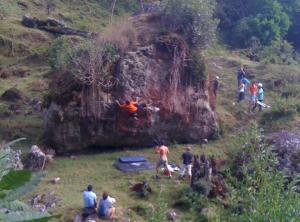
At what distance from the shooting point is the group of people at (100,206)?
489 inches

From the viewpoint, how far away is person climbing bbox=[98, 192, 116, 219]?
12.4m

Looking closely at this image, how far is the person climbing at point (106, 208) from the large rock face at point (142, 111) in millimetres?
4341

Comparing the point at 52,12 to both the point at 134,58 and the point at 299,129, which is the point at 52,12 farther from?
the point at 299,129

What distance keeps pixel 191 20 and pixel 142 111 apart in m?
3.71

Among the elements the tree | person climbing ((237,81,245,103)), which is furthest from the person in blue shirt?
the tree

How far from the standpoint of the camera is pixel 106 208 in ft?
40.9

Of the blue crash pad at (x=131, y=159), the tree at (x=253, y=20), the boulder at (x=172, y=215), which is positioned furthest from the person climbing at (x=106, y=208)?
the tree at (x=253, y=20)

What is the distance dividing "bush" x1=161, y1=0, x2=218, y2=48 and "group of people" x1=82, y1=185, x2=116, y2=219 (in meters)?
7.72

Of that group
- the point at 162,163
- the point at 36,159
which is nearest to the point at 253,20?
the point at 162,163

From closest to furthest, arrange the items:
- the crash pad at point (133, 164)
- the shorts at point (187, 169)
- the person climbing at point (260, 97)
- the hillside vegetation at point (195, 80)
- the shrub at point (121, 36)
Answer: the hillside vegetation at point (195, 80) → the shorts at point (187, 169) → the crash pad at point (133, 164) → the shrub at point (121, 36) → the person climbing at point (260, 97)

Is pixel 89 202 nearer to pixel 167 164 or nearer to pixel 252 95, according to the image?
pixel 167 164

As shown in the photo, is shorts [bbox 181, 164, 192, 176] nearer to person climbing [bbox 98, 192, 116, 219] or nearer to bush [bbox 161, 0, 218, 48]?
person climbing [bbox 98, 192, 116, 219]

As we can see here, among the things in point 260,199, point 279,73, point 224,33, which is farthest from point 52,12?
point 260,199

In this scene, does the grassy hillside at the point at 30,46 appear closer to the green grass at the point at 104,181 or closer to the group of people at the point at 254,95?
the green grass at the point at 104,181
